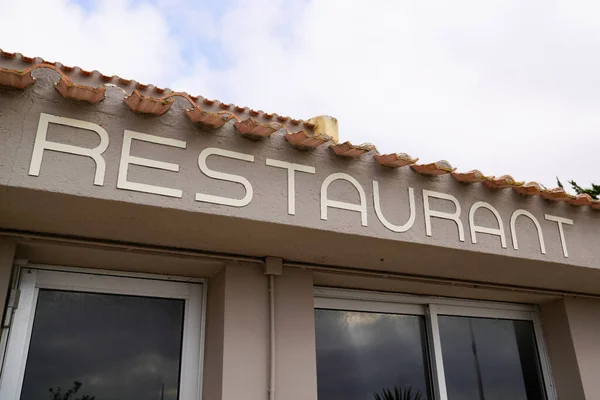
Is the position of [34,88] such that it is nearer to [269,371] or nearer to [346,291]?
[269,371]

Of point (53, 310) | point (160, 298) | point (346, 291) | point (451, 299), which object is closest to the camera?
point (53, 310)

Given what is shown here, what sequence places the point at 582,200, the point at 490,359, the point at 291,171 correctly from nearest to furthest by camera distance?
the point at 291,171 < the point at 582,200 < the point at 490,359

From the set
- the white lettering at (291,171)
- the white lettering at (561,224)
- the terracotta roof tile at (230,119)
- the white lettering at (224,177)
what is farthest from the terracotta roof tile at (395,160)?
the white lettering at (561,224)

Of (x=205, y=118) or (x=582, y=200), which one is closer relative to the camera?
(x=205, y=118)

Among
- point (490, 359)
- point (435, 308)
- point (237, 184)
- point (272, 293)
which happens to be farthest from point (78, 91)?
point (490, 359)

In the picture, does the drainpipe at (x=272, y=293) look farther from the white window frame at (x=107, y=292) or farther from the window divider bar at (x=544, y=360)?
the window divider bar at (x=544, y=360)

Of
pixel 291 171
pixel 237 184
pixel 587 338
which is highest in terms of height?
pixel 291 171

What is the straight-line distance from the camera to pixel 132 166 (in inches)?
125

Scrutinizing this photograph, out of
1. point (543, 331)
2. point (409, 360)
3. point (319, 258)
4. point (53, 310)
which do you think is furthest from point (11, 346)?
point (543, 331)

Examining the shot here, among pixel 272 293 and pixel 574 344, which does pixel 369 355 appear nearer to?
pixel 272 293

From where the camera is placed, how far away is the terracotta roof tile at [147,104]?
320cm

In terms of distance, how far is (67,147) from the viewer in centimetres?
305

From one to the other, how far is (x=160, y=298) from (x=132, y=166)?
131 cm

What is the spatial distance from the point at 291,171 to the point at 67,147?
1.32m
